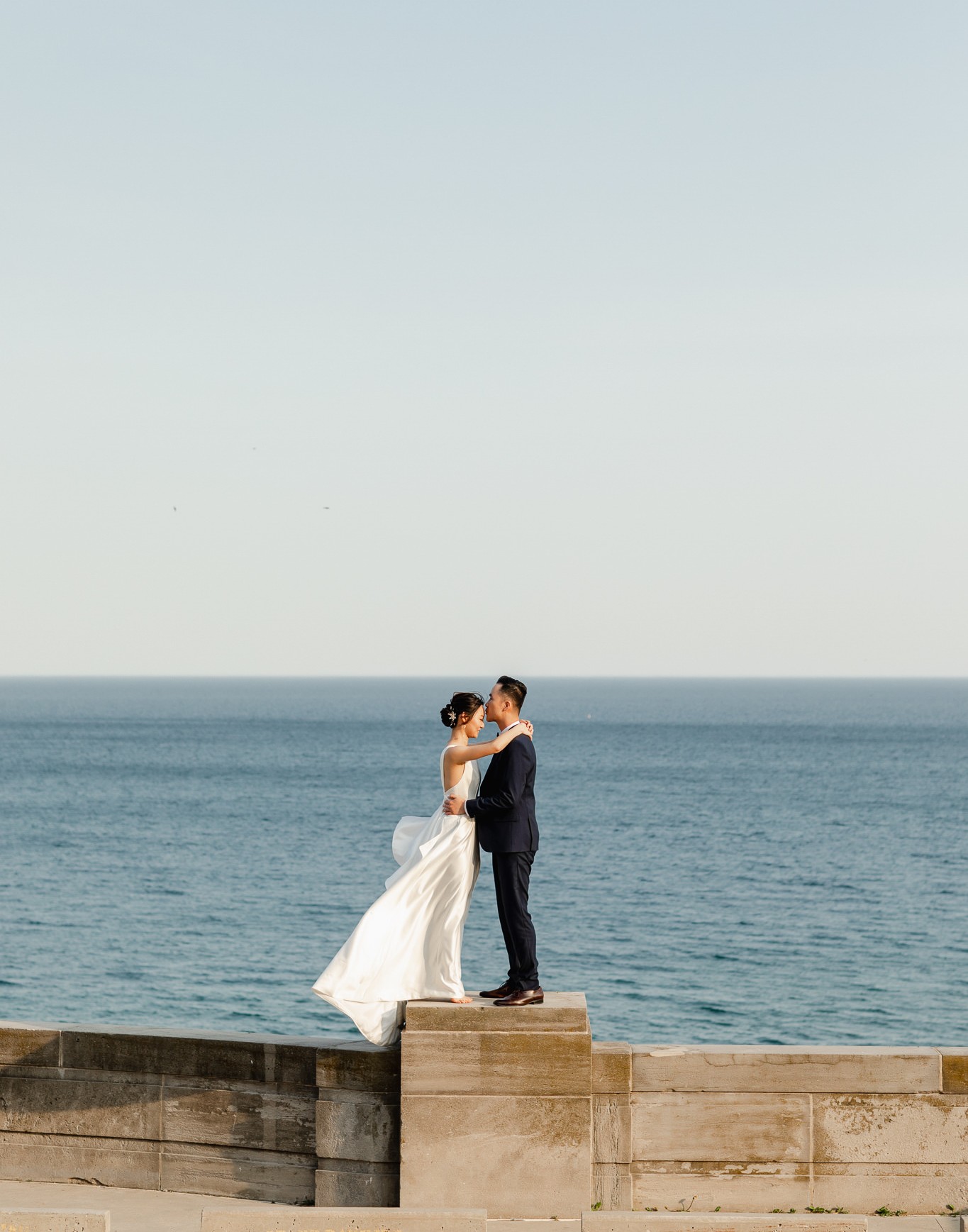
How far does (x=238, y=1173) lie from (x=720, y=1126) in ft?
9.27

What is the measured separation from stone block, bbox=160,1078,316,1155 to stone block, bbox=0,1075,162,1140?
0.13 metres

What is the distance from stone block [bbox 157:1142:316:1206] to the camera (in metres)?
8.03

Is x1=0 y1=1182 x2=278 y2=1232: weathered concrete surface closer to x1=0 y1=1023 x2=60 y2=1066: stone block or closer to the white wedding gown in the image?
x1=0 y1=1023 x2=60 y2=1066: stone block

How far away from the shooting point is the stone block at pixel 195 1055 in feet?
26.3

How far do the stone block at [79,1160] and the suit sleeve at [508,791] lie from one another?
2.81 m

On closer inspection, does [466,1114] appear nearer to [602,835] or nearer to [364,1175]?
[364,1175]

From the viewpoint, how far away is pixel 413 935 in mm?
8094

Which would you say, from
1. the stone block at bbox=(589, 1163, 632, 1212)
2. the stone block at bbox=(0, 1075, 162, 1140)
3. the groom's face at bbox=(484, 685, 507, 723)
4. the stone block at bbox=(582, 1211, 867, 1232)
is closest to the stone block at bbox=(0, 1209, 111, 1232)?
the stone block at bbox=(582, 1211, 867, 1232)

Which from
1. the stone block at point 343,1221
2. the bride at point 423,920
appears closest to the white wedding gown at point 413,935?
the bride at point 423,920

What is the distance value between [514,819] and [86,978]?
2967 cm

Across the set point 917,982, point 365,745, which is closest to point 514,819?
point 917,982

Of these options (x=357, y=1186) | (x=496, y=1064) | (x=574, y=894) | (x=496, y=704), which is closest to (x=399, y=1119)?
(x=357, y=1186)

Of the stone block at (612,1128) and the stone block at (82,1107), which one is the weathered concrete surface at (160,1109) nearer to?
the stone block at (82,1107)

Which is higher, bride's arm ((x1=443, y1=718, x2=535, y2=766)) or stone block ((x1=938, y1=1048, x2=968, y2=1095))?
bride's arm ((x1=443, y1=718, x2=535, y2=766))
